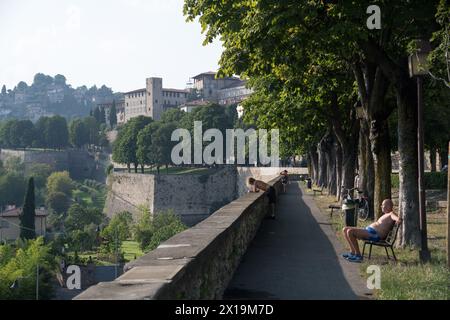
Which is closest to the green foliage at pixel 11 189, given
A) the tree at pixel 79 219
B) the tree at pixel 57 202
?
the tree at pixel 57 202

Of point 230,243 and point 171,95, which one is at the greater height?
point 171,95

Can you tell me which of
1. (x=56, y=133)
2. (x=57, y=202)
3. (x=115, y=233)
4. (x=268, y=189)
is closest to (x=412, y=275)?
(x=268, y=189)

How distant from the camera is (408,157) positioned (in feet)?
39.7

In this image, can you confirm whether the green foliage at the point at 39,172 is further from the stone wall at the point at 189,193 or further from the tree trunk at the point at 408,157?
the tree trunk at the point at 408,157

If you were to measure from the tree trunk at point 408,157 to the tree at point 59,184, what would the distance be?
124m

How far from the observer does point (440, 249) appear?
1171 cm

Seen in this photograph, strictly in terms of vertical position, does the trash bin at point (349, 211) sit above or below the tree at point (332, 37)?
below

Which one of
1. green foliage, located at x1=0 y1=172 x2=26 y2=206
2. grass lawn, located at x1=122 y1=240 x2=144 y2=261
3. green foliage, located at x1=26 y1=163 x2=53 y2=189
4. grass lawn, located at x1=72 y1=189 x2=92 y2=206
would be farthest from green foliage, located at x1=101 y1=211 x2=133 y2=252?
green foliage, located at x1=26 y1=163 x2=53 y2=189

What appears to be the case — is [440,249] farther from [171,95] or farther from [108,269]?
[171,95]

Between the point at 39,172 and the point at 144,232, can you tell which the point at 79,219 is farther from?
the point at 39,172

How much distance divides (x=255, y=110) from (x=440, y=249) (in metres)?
12.8

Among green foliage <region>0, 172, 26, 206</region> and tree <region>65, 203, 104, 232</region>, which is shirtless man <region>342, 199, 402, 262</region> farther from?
green foliage <region>0, 172, 26, 206</region>

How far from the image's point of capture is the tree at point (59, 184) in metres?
130

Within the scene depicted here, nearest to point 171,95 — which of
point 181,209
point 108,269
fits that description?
point 181,209
